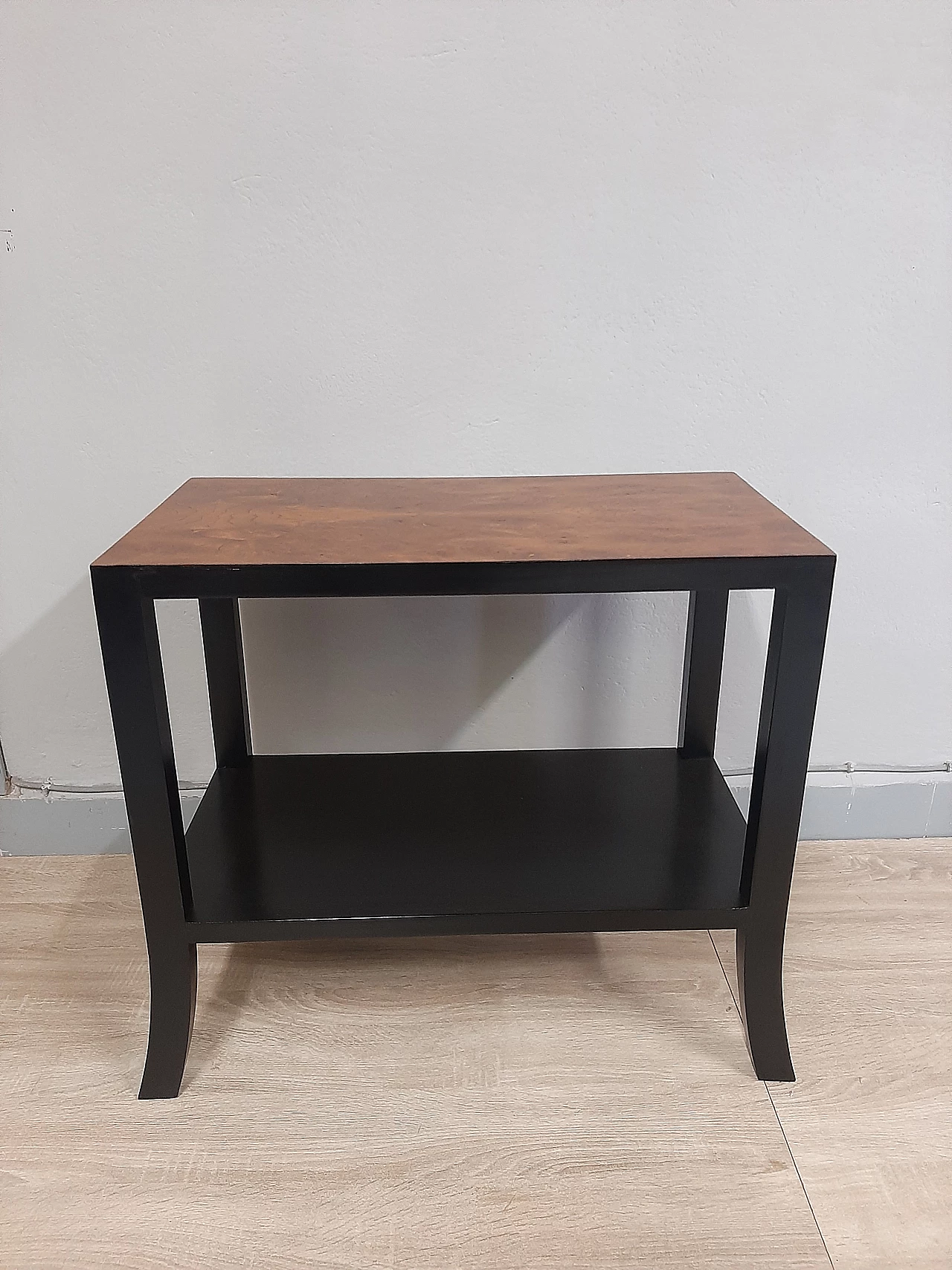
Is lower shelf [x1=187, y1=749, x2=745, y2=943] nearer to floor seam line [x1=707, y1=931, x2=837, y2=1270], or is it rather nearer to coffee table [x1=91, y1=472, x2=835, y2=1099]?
coffee table [x1=91, y1=472, x2=835, y2=1099]

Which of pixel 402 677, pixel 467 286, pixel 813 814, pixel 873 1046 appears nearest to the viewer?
pixel 873 1046

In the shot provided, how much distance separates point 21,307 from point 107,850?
0.82 m

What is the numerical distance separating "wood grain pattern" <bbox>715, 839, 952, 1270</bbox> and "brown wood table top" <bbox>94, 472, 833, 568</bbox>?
24.3 inches

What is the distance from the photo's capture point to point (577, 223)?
1233 millimetres

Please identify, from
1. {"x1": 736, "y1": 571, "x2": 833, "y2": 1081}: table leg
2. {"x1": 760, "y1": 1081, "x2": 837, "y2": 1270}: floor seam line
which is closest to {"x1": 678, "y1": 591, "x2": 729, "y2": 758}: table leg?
{"x1": 736, "y1": 571, "x2": 833, "y2": 1081}: table leg

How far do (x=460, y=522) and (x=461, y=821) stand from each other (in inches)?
15.5

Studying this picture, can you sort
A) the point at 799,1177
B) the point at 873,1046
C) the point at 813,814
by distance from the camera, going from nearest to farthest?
the point at 799,1177 < the point at 873,1046 < the point at 813,814

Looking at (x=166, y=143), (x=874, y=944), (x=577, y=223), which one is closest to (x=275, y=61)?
(x=166, y=143)

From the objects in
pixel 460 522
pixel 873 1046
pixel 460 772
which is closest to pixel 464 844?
pixel 460 772

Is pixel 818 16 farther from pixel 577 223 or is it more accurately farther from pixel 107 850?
pixel 107 850

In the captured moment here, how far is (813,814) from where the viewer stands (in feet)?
5.09

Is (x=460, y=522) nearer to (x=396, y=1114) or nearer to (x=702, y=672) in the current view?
(x=702, y=672)

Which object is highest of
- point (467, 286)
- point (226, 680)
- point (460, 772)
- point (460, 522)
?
point (467, 286)

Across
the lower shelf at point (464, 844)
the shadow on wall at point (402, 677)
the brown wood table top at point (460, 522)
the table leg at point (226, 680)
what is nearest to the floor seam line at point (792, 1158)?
the lower shelf at point (464, 844)
